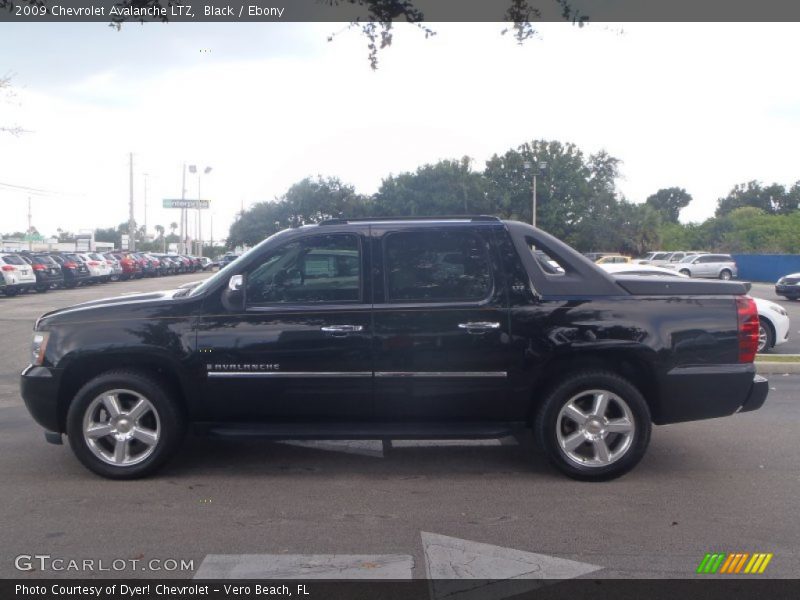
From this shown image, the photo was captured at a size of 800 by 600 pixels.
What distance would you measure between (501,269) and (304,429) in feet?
6.21

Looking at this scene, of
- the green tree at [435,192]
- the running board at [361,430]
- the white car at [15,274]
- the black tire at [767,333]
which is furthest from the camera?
the green tree at [435,192]

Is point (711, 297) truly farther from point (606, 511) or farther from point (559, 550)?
point (559, 550)

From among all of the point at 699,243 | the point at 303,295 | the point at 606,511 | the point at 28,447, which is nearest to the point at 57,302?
the point at 28,447

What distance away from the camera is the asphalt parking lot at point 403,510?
4605 mm

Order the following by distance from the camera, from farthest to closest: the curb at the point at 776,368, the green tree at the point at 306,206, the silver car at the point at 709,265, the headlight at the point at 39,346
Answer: the silver car at the point at 709,265 < the green tree at the point at 306,206 < the curb at the point at 776,368 < the headlight at the point at 39,346

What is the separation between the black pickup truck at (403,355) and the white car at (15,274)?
26659 mm

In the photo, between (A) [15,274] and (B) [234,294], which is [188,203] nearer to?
(A) [15,274]

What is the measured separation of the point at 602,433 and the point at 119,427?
3.59 m

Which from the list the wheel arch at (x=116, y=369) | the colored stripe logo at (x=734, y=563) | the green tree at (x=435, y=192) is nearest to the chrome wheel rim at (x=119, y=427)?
the wheel arch at (x=116, y=369)

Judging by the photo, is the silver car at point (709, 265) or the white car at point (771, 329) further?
the silver car at point (709, 265)

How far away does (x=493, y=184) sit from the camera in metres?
46.8

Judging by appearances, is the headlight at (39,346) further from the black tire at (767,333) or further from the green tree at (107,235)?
the green tree at (107,235)

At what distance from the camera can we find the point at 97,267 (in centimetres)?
4203

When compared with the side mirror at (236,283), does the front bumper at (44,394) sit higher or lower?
lower
